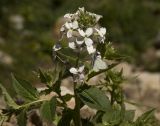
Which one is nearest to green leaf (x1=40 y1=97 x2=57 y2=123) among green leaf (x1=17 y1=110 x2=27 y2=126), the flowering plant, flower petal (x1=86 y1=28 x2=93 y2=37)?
the flowering plant

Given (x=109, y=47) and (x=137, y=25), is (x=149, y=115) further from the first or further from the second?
(x=137, y=25)

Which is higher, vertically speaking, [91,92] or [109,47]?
[109,47]

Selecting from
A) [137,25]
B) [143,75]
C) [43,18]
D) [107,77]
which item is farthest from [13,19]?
[107,77]

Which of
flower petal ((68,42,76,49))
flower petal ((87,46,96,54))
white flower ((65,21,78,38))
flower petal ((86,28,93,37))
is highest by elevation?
white flower ((65,21,78,38))

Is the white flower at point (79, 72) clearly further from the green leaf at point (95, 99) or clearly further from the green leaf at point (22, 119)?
the green leaf at point (22, 119)

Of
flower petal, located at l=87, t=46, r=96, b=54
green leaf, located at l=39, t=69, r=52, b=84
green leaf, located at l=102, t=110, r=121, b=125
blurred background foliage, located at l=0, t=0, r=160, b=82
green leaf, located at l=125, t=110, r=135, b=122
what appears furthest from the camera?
blurred background foliage, located at l=0, t=0, r=160, b=82

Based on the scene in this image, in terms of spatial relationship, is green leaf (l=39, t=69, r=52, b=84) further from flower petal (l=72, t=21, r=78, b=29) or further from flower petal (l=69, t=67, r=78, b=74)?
flower petal (l=72, t=21, r=78, b=29)

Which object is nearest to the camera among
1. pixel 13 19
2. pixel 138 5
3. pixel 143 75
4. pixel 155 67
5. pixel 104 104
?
pixel 104 104
